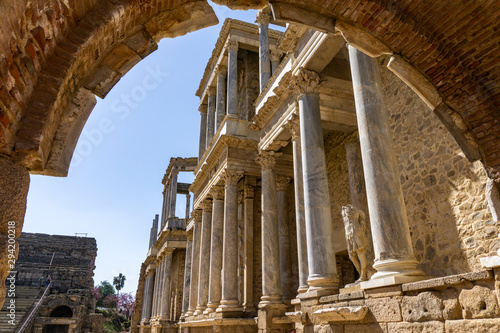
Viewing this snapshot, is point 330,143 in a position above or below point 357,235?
above

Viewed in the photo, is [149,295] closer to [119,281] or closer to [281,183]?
[281,183]

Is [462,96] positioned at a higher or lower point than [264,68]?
lower

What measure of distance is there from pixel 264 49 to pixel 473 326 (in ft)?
42.3

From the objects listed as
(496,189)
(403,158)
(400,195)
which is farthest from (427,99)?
(403,158)

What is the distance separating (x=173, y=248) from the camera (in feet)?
85.8

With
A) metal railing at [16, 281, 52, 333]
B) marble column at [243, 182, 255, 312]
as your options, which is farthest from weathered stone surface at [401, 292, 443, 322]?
metal railing at [16, 281, 52, 333]

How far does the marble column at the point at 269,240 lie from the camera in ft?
37.9

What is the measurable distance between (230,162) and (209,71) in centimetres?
902

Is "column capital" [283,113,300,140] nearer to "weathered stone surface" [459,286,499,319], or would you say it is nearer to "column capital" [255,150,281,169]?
"column capital" [255,150,281,169]

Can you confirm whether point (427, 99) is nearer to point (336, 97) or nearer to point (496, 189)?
point (496, 189)

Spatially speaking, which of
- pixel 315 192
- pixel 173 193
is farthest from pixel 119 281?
pixel 315 192

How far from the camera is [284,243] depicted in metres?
13.5

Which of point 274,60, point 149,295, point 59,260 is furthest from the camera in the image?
point 59,260

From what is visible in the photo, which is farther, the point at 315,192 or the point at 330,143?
the point at 330,143
